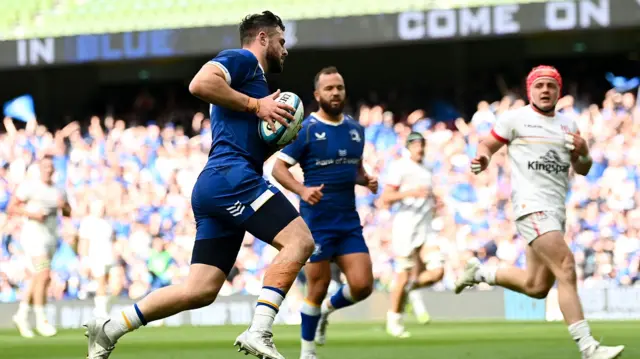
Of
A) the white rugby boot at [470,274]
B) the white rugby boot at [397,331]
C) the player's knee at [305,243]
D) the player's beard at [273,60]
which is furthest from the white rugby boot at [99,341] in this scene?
the white rugby boot at [397,331]

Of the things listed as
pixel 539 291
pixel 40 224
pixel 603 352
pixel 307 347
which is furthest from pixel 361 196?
pixel 603 352

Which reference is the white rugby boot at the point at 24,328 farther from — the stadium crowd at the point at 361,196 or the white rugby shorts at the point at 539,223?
the white rugby shorts at the point at 539,223

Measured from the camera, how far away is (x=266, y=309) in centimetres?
682

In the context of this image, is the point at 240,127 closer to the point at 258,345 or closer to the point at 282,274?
the point at 282,274

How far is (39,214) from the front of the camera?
49.8 feet

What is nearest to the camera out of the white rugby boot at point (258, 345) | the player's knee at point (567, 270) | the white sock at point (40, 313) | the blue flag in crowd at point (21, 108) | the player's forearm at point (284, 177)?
the white rugby boot at point (258, 345)

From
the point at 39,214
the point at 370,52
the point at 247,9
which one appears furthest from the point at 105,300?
the point at 370,52

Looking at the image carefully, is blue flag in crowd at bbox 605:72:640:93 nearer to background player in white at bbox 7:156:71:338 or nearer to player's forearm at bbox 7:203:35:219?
background player in white at bbox 7:156:71:338

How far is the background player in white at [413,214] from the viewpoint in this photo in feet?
48.9

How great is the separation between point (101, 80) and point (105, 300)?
365 inches

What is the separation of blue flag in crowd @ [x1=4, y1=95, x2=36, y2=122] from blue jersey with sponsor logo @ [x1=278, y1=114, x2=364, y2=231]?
52.5 feet

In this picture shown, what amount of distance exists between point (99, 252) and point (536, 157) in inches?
384

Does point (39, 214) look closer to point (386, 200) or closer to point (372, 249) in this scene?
point (386, 200)

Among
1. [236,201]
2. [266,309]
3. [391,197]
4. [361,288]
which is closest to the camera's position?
[266,309]
